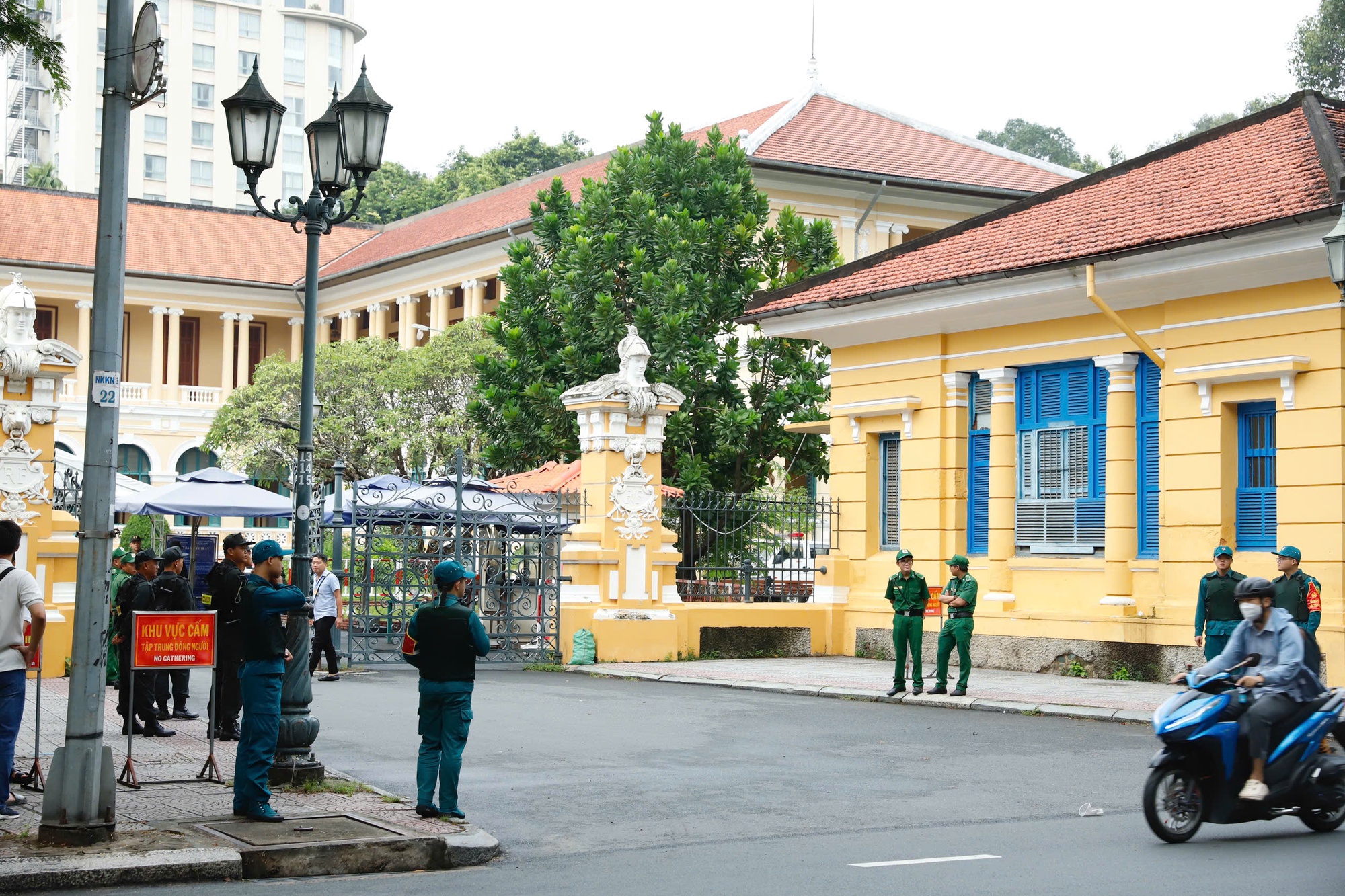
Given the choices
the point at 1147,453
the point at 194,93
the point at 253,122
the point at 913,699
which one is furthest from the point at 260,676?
the point at 194,93

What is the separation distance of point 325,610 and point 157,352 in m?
44.5

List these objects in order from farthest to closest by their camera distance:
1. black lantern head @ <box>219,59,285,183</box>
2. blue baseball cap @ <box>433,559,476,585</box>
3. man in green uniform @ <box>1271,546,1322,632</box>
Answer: man in green uniform @ <box>1271,546,1322,632</box>, black lantern head @ <box>219,59,285,183</box>, blue baseball cap @ <box>433,559,476,585</box>

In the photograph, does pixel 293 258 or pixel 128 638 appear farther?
pixel 293 258

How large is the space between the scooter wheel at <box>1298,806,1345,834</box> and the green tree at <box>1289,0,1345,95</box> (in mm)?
51221

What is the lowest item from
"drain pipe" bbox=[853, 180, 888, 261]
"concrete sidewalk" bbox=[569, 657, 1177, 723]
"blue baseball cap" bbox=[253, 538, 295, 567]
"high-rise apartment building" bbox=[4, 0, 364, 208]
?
"concrete sidewalk" bbox=[569, 657, 1177, 723]

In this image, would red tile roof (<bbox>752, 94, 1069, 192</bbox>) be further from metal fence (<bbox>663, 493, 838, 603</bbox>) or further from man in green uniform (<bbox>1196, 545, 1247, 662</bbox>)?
man in green uniform (<bbox>1196, 545, 1247, 662</bbox>)

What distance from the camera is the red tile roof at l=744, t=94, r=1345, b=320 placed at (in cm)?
1836

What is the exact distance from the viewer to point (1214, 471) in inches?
Result: 734

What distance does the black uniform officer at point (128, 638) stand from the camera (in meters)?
13.9

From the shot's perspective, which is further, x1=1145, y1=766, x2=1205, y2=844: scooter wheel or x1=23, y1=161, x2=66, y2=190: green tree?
x1=23, y1=161, x2=66, y2=190: green tree

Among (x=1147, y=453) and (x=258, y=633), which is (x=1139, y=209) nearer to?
(x=1147, y=453)

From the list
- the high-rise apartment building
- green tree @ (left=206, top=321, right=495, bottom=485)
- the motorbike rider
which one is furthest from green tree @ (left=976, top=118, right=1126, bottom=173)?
the motorbike rider

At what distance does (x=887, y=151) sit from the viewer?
4616cm

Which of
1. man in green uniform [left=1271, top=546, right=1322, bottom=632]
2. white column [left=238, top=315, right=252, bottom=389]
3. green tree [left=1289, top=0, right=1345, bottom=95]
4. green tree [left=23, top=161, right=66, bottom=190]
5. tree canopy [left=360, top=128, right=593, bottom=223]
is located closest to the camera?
man in green uniform [left=1271, top=546, right=1322, bottom=632]
